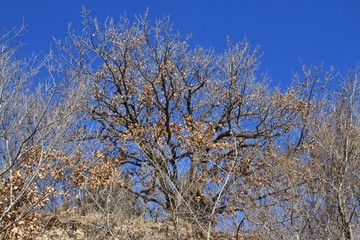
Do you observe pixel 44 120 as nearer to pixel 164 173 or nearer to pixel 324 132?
pixel 164 173

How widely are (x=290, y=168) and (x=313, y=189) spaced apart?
3.22 feet

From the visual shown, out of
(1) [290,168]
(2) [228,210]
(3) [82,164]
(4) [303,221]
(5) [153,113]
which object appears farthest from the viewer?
(5) [153,113]

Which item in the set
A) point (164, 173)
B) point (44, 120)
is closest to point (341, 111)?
point (164, 173)

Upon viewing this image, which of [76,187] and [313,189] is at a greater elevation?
[313,189]

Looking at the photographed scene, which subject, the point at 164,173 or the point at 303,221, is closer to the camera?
the point at 303,221

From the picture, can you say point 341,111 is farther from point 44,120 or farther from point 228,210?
point 44,120

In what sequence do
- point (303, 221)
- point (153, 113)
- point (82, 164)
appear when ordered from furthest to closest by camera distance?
1. point (153, 113)
2. point (82, 164)
3. point (303, 221)

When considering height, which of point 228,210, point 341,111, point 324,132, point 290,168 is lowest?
point 228,210

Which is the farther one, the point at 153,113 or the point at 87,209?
the point at 153,113

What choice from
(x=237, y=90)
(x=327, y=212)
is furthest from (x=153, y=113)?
→ (x=327, y=212)

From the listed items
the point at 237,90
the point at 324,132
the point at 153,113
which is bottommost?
the point at 324,132

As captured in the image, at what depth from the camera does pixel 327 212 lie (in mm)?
8531

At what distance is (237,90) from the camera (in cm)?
1859

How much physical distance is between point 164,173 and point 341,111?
406 centimetres
